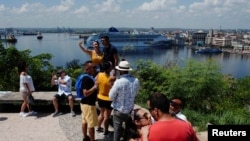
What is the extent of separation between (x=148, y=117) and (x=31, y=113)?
3357mm

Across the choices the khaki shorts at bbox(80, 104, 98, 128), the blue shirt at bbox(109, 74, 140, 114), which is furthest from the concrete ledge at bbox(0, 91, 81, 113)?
the blue shirt at bbox(109, 74, 140, 114)

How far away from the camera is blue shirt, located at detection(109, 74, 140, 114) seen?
3529 mm

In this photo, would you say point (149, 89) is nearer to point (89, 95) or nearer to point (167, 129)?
point (89, 95)

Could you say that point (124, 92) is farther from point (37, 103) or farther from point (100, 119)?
point (37, 103)

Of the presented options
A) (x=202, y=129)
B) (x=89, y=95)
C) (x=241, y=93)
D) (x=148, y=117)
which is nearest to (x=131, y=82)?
(x=148, y=117)

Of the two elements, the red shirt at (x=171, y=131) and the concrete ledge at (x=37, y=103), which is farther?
the concrete ledge at (x=37, y=103)

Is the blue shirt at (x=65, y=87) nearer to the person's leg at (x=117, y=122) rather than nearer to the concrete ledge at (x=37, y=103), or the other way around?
the concrete ledge at (x=37, y=103)

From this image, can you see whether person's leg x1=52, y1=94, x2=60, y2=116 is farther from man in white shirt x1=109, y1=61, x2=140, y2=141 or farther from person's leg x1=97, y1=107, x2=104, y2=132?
man in white shirt x1=109, y1=61, x2=140, y2=141

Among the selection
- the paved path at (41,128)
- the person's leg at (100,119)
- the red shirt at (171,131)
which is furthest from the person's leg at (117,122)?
the red shirt at (171,131)

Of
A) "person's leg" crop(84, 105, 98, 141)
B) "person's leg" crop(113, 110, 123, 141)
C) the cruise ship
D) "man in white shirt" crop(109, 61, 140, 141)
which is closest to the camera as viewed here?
"man in white shirt" crop(109, 61, 140, 141)

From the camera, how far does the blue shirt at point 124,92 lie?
353 cm

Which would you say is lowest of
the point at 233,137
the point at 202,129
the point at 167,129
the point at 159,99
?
the point at 202,129

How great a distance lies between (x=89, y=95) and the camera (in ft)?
13.6

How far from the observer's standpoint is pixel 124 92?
357cm
